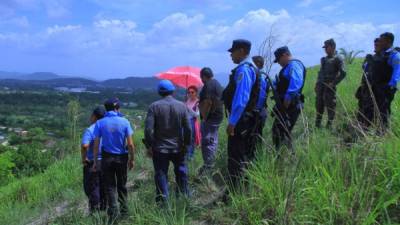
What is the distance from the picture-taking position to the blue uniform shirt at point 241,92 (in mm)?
4363

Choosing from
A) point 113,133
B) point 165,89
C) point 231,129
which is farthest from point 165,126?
point 231,129

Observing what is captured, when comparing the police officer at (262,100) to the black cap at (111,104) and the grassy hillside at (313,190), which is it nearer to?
the grassy hillside at (313,190)

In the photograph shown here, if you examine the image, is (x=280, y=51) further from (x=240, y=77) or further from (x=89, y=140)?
(x=89, y=140)

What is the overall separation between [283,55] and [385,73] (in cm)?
140

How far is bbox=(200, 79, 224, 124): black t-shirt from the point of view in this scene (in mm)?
6555

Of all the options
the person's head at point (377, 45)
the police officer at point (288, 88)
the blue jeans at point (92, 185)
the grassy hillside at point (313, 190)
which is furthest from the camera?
the blue jeans at point (92, 185)

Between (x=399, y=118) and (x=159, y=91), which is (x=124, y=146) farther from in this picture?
(x=399, y=118)

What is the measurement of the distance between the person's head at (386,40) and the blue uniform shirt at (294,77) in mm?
1150

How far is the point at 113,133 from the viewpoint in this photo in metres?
5.64

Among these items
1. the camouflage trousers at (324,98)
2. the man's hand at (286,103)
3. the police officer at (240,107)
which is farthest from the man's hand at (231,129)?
the camouflage trousers at (324,98)

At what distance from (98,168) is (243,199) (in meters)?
2.84

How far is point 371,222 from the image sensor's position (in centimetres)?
314

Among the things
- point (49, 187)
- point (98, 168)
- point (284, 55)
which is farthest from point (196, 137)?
point (49, 187)

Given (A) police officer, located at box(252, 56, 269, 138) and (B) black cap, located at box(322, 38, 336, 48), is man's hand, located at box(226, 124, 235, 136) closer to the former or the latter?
(A) police officer, located at box(252, 56, 269, 138)
